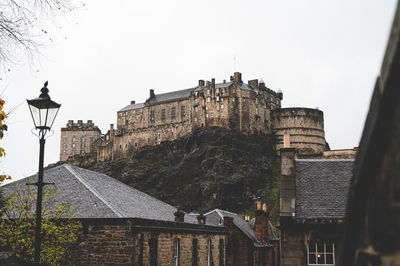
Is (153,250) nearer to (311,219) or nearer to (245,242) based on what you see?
(311,219)

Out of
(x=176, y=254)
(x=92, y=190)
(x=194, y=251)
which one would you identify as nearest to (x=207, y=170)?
(x=194, y=251)

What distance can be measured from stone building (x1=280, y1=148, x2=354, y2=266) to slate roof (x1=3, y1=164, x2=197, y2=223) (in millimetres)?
6518

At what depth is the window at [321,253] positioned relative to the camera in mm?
16172

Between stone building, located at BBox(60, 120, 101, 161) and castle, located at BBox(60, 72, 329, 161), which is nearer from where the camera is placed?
castle, located at BBox(60, 72, 329, 161)

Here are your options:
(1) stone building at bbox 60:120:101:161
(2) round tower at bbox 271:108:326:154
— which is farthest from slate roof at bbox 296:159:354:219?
(1) stone building at bbox 60:120:101:161

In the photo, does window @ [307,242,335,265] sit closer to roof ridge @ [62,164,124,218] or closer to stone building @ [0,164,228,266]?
stone building @ [0,164,228,266]

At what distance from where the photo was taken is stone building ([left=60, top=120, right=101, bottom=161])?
136875mm

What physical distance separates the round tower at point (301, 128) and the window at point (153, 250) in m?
76.7

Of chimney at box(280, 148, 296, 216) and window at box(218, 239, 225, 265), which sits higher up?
chimney at box(280, 148, 296, 216)

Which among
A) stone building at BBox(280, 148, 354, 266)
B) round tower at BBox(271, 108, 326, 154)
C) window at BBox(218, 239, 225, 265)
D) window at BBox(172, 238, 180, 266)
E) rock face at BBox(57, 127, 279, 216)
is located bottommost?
window at BBox(218, 239, 225, 265)

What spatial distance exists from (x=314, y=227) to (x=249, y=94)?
7829 cm

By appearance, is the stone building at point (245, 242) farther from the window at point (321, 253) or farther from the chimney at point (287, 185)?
the window at point (321, 253)

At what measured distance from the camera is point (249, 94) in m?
93.4

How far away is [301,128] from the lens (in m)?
94.8
